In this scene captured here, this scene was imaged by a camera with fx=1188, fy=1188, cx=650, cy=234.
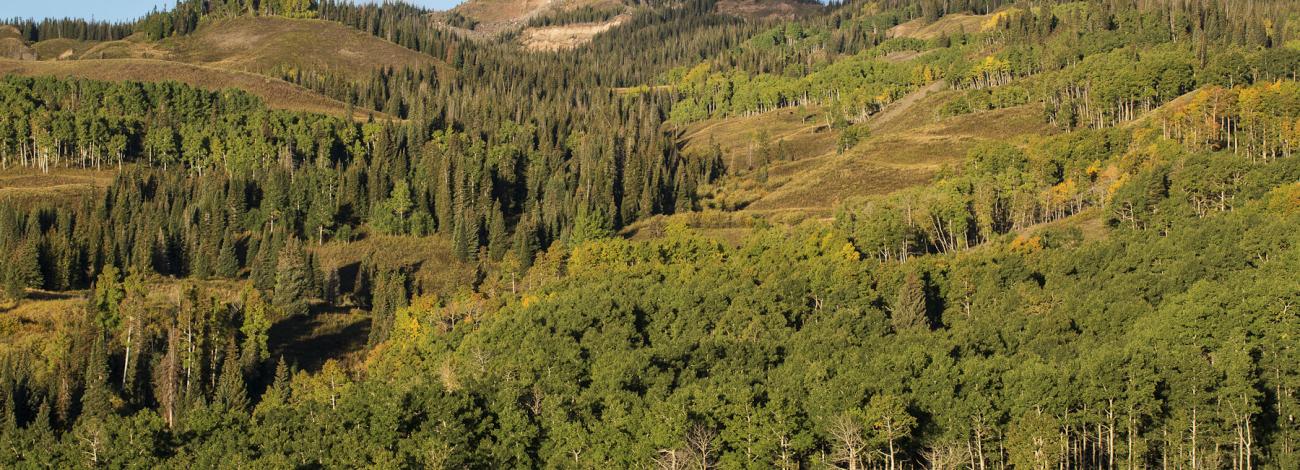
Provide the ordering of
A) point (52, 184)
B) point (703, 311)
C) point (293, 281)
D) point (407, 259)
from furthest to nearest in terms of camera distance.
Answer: point (52, 184)
point (407, 259)
point (293, 281)
point (703, 311)

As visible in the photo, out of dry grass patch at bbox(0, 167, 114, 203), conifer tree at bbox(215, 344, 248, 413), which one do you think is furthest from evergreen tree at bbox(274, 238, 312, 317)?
dry grass patch at bbox(0, 167, 114, 203)

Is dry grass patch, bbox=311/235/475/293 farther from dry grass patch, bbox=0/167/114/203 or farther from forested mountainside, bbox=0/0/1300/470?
dry grass patch, bbox=0/167/114/203

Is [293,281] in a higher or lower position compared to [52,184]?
lower

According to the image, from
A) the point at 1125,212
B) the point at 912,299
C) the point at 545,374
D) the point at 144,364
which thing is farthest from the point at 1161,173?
the point at 144,364

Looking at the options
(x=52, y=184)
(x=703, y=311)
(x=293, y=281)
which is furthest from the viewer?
A: (x=52, y=184)

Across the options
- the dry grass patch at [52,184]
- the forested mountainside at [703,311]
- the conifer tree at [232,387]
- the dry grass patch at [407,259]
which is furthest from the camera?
the dry grass patch at [52,184]

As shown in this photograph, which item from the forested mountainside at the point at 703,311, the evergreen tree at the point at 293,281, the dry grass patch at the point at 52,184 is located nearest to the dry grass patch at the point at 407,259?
the forested mountainside at the point at 703,311

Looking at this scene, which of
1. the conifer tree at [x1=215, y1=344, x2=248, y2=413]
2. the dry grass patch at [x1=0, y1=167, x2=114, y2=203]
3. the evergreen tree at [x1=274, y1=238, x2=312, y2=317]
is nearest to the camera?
the conifer tree at [x1=215, y1=344, x2=248, y2=413]

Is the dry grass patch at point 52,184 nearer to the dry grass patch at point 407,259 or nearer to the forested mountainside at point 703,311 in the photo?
the forested mountainside at point 703,311

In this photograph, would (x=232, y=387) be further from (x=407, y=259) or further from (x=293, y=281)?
(x=407, y=259)

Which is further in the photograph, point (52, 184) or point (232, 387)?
point (52, 184)

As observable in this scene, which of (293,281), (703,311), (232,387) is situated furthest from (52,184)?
(703,311)

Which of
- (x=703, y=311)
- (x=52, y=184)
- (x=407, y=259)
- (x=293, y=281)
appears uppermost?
(x=52, y=184)

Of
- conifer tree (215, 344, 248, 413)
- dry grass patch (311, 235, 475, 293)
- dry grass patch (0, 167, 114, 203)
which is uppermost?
dry grass patch (0, 167, 114, 203)
